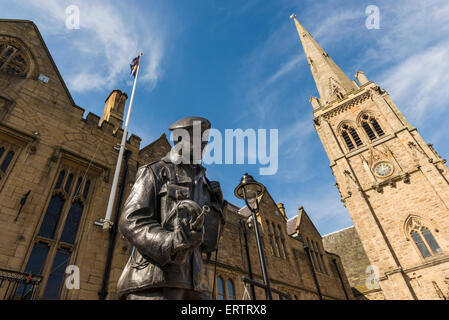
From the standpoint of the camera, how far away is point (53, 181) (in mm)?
7742

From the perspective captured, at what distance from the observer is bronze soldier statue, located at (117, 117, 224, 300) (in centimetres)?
170

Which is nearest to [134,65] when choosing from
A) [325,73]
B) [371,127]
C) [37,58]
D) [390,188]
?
[37,58]

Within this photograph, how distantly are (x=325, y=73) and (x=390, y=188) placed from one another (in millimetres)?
22660

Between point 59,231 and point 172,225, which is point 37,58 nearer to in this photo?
point 59,231

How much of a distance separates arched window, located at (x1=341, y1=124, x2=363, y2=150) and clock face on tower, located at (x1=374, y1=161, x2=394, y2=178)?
13.4ft

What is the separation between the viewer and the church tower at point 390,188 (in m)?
20.9

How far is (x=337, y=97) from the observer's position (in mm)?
36188

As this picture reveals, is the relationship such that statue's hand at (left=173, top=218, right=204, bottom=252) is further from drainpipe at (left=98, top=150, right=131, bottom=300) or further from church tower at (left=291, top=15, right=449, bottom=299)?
church tower at (left=291, top=15, right=449, bottom=299)

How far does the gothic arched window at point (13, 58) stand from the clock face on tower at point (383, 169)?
29363mm

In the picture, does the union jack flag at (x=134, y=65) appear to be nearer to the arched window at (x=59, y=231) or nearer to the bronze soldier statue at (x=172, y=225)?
the arched window at (x=59, y=231)

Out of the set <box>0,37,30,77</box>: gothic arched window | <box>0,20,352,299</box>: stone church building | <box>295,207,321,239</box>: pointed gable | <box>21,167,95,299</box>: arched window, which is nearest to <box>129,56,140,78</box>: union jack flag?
<box>0,20,352,299</box>: stone church building

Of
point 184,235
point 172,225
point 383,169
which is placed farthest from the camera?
point 383,169
